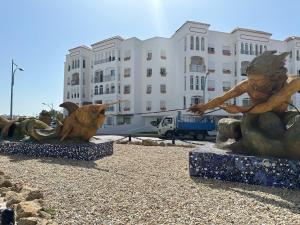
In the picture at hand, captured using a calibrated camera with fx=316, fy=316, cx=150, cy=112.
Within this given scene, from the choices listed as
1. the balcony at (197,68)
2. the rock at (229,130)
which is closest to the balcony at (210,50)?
the balcony at (197,68)

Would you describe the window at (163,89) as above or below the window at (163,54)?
below

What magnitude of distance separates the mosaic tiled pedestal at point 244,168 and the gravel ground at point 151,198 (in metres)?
0.30

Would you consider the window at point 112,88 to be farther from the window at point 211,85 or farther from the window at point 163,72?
the window at point 211,85

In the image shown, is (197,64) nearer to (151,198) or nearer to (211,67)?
(211,67)

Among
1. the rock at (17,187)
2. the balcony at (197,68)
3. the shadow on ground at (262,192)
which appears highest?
the balcony at (197,68)

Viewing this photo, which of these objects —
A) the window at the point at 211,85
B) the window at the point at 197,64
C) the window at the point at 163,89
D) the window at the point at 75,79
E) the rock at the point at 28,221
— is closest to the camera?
the rock at the point at 28,221

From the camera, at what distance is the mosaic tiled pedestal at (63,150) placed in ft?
36.2

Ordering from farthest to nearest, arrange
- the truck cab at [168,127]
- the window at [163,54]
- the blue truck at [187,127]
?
the window at [163,54] < the truck cab at [168,127] < the blue truck at [187,127]

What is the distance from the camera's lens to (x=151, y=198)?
5676mm

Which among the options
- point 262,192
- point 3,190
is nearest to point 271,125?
point 262,192

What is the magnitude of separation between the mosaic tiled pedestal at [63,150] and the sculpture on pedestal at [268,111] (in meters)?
5.13

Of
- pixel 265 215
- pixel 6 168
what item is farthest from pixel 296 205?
pixel 6 168

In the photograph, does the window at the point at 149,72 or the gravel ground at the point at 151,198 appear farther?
the window at the point at 149,72

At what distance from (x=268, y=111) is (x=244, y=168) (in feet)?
5.12
